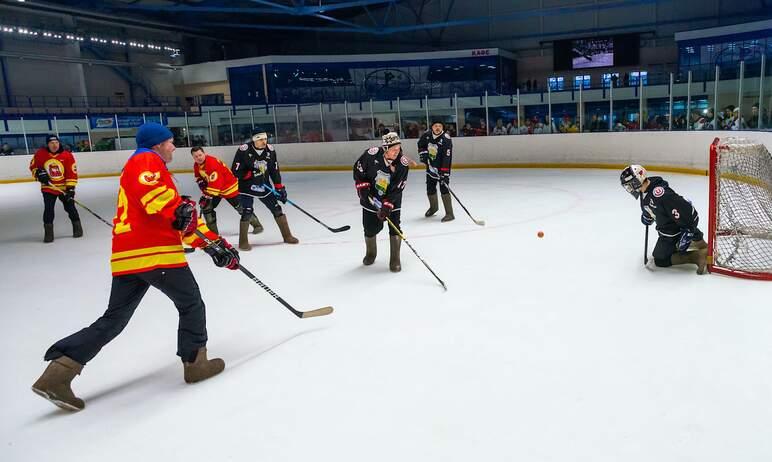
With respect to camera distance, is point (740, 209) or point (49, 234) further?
point (49, 234)

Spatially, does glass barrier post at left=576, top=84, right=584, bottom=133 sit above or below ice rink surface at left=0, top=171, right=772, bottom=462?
above

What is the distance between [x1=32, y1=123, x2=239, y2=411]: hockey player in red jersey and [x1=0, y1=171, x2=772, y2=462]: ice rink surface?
0.64 feet

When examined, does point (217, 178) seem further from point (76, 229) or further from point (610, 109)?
point (610, 109)

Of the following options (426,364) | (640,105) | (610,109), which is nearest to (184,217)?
(426,364)

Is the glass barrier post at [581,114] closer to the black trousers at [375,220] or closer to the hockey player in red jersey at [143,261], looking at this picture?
the black trousers at [375,220]

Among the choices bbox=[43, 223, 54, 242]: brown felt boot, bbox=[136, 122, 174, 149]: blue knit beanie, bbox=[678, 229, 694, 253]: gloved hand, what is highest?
bbox=[136, 122, 174, 149]: blue knit beanie

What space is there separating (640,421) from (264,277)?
10.2 feet

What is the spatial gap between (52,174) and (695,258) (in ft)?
21.3

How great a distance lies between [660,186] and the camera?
3895 mm

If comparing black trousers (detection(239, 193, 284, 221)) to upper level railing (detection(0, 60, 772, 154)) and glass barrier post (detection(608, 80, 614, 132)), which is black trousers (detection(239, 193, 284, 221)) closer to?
upper level railing (detection(0, 60, 772, 154))

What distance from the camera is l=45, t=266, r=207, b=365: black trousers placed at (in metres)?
2.49

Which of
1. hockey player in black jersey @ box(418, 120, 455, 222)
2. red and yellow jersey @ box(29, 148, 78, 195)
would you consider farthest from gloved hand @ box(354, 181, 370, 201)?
red and yellow jersey @ box(29, 148, 78, 195)

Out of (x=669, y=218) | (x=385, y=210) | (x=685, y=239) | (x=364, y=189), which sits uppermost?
(x=364, y=189)

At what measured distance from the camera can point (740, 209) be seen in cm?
481
